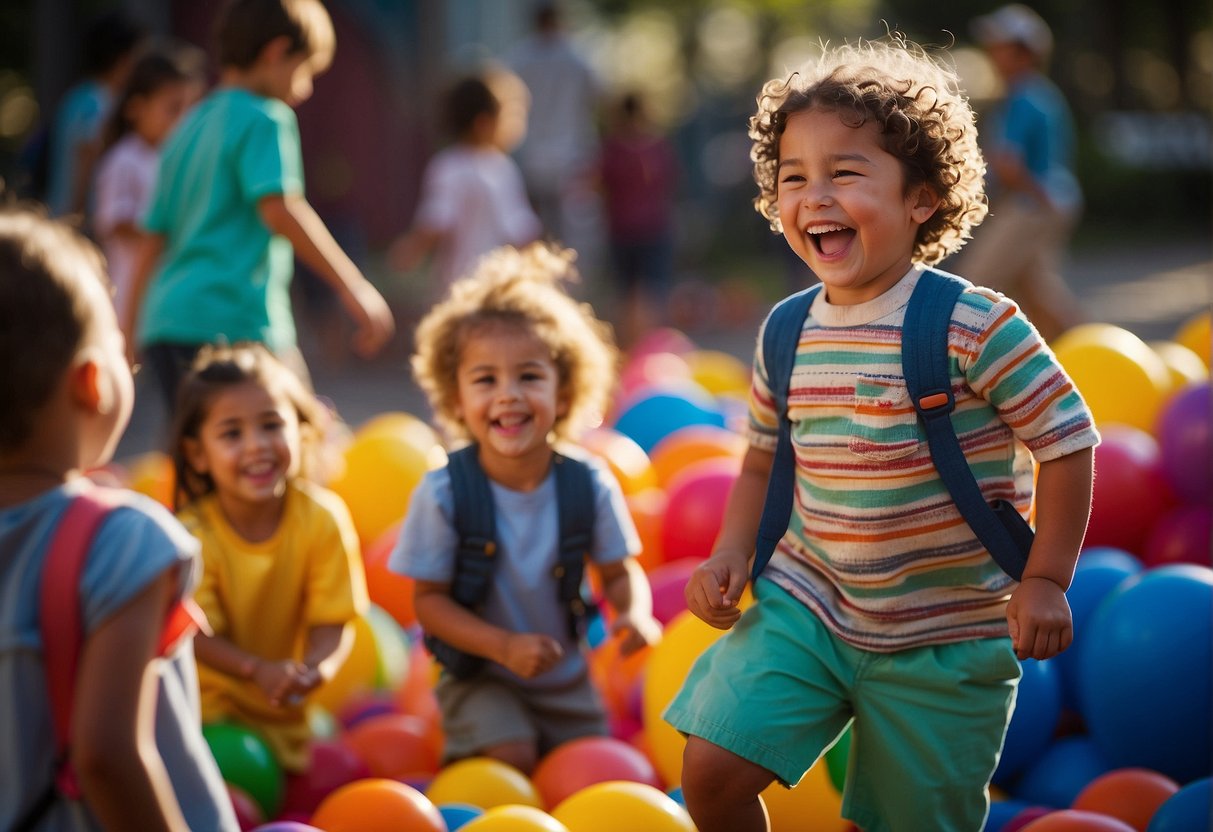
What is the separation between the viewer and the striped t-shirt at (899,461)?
2.64 m

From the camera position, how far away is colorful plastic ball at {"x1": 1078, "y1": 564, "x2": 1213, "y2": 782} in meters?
3.54

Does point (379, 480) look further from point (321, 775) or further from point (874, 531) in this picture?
point (874, 531)

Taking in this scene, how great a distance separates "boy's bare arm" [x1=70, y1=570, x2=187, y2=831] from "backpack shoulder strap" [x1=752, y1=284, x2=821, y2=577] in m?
1.24

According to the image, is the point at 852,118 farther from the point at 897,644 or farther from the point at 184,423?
the point at 184,423

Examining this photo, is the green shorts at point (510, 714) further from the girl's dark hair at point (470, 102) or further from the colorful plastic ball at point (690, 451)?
the girl's dark hair at point (470, 102)

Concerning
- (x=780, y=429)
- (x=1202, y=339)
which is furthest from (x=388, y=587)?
(x=1202, y=339)

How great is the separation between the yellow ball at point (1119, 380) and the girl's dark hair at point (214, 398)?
2801 mm

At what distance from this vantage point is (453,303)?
150 inches

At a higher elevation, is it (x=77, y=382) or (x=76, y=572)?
(x=77, y=382)

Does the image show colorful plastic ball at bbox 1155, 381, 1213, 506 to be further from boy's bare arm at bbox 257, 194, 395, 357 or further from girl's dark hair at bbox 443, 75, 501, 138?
girl's dark hair at bbox 443, 75, 501, 138

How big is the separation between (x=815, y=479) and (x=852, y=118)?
68 cm

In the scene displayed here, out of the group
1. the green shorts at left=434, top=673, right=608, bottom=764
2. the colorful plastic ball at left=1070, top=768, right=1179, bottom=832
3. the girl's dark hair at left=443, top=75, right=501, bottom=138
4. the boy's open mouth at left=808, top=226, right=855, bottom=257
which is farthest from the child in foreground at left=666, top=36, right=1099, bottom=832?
the girl's dark hair at left=443, top=75, right=501, bottom=138

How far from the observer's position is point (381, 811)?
318cm

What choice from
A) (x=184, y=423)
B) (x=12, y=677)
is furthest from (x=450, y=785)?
(x=12, y=677)
